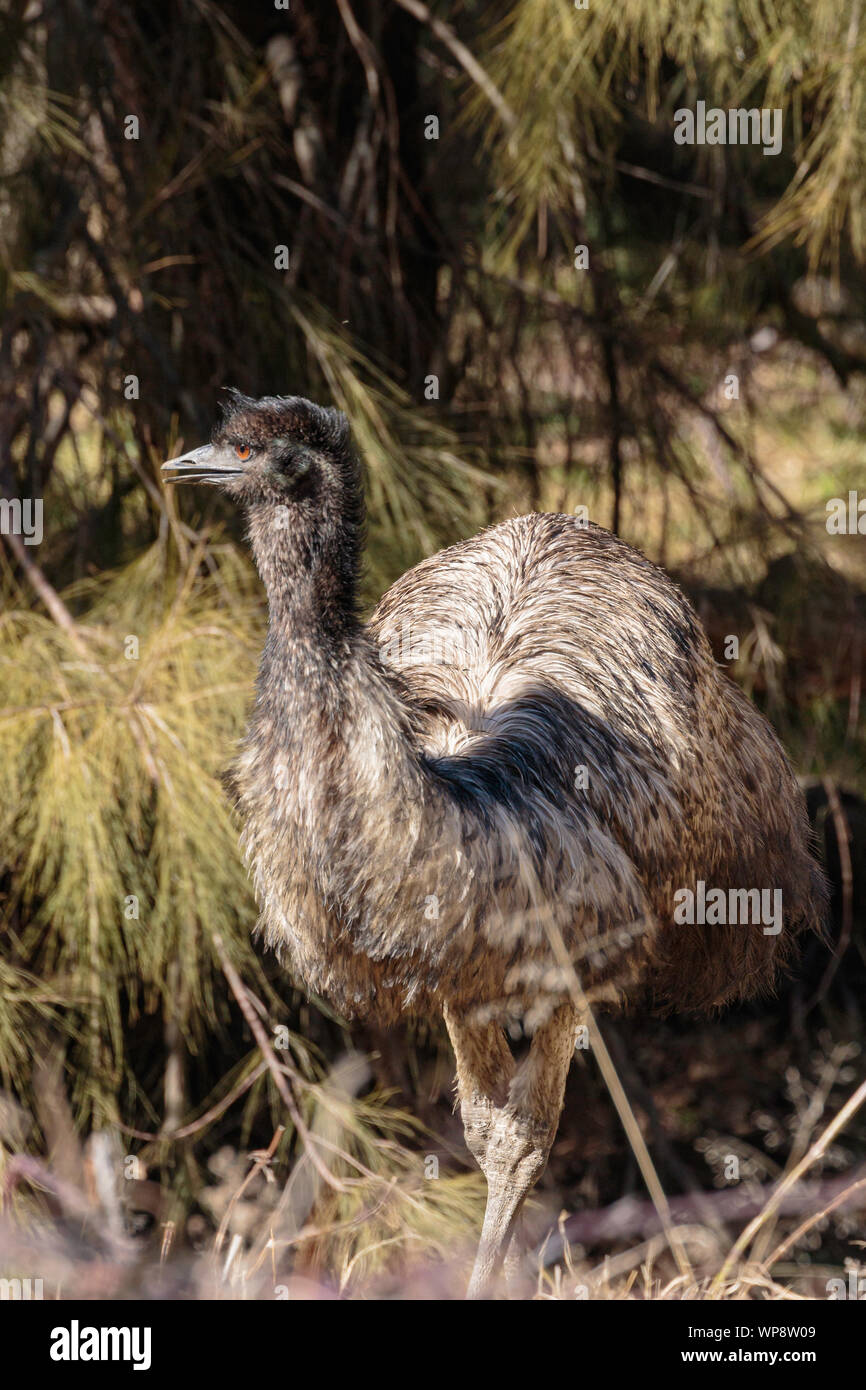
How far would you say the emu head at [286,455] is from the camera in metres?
1.70

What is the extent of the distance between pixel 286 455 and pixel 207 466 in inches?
4.0

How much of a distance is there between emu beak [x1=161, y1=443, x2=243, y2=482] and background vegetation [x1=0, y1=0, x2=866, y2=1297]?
63 centimetres

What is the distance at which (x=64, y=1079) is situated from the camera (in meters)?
3.14

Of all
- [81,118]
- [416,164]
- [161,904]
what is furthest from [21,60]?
[161,904]

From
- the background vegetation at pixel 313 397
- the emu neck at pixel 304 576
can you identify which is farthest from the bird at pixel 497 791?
the background vegetation at pixel 313 397

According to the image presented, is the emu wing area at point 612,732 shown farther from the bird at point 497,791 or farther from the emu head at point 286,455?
the emu head at point 286,455

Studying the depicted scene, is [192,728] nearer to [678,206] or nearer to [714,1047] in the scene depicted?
[678,206]

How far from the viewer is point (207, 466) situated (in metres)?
1.75

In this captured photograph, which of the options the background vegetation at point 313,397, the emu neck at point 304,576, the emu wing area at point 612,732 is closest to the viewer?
the emu neck at point 304,576

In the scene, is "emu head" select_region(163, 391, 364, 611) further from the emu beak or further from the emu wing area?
the emu wing area

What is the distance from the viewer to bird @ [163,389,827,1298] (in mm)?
1704

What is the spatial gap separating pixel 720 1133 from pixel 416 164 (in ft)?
9.48

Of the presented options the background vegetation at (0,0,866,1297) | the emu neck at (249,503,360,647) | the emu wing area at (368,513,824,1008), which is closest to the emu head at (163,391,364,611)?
Result: the emu neck at (249,503,360,647)

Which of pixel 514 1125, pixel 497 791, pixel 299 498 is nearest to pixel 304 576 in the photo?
pixel 299 498
